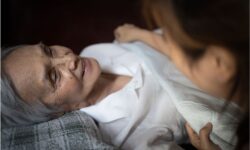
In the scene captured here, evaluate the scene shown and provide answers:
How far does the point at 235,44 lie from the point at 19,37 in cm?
96

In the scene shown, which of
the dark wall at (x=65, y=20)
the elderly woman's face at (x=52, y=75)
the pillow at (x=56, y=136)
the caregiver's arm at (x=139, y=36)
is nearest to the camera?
the pillow at (x=56, y=136)

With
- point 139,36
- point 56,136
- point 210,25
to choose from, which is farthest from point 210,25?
point 139,36

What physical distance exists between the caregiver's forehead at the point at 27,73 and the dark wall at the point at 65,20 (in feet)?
1.19

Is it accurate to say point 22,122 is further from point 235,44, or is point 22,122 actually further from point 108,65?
point 235,44

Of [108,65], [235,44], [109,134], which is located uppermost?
[235,44]

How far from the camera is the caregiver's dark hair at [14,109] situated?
91 cm

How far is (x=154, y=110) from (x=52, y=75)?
1.00 ft

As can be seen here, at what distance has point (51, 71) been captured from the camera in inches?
39.3

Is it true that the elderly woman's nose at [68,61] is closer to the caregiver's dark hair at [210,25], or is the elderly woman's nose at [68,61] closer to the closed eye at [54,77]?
the closed eye at [54,77]

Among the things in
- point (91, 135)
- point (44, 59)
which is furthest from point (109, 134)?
point (44, 59)

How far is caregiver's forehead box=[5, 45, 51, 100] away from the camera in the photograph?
944mm

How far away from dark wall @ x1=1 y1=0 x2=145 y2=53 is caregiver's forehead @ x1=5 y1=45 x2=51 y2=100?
0.36 m

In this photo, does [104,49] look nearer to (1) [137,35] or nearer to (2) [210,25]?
(1) [137,35]

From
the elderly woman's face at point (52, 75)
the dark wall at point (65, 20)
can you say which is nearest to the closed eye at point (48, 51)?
the elderly woman's face at point (52, 75)
